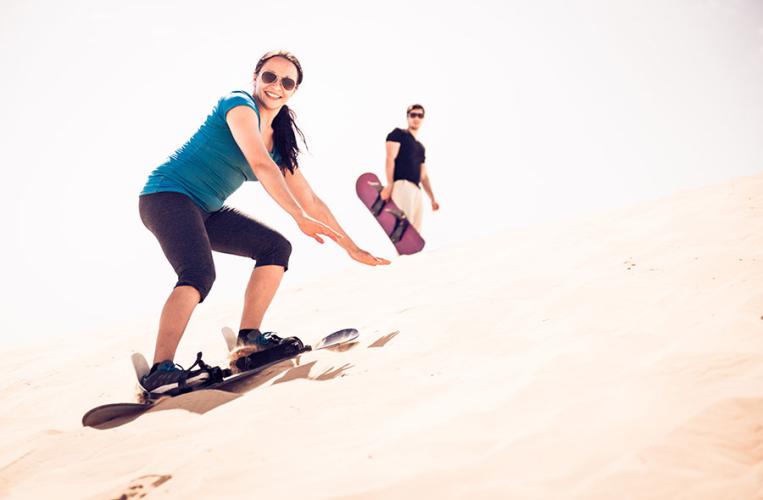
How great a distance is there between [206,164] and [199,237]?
44 centimetres

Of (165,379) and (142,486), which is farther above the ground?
(165,379)

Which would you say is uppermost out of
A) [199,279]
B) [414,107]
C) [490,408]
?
[414,107]

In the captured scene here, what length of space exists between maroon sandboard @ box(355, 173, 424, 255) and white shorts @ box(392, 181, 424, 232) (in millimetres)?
95

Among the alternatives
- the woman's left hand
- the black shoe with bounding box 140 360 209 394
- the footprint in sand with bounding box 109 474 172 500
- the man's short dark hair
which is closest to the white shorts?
the man's short dark hair

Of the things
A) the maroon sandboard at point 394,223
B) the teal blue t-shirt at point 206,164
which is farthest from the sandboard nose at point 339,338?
the maroon sandboard at point 394,223

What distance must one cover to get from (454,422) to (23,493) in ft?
4.66

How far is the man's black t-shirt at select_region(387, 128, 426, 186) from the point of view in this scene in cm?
754

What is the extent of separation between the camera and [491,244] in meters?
5.93

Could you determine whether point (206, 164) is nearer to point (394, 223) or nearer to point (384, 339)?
point (384, 339)

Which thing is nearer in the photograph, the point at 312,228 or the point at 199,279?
the point at 312,228

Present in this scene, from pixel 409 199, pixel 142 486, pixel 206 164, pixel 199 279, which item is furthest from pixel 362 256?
pixel 409 199

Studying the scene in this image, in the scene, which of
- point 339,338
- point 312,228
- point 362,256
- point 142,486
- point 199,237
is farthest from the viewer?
point 339,338

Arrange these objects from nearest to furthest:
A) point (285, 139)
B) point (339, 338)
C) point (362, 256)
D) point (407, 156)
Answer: point (362, 256), point (339, 338), point (285, 139), point (407, 156)

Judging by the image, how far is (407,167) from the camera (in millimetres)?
7633
